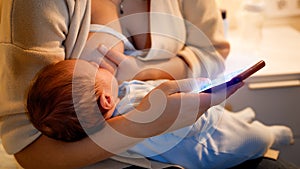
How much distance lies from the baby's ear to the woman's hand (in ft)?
0.14

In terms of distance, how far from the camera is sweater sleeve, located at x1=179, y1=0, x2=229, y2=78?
1000mm

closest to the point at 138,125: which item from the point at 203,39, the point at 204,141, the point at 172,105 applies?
the point at 172,105

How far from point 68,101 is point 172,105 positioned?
20 centimetres

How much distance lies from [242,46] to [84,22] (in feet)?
2.44

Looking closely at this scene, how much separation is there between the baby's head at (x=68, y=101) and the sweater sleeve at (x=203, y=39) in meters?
0.30

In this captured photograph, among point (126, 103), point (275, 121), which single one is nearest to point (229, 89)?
point (126, 103)

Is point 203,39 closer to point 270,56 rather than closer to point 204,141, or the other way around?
point 204,141

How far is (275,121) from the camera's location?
1.28m

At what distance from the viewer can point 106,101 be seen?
2.65 ft

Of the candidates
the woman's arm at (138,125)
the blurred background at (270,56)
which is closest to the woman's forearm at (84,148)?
the woman's arm at (138,125)

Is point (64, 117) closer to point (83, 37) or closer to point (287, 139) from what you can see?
point (83, 37)

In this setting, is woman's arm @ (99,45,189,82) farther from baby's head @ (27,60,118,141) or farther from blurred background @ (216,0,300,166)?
blurred background @ (216,0,300,166)

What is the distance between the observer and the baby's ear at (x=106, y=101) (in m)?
0.80

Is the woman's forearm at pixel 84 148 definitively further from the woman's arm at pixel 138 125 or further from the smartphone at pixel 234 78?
the smartphone at pixel 234 78
